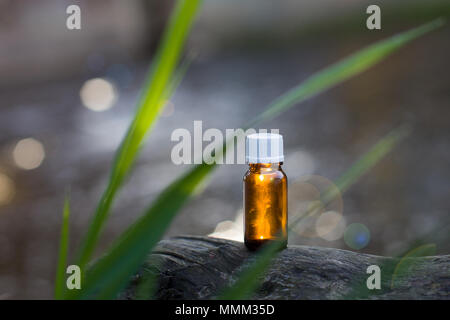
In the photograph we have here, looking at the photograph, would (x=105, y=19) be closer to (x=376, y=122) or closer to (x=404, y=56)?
(x=404, y=56)

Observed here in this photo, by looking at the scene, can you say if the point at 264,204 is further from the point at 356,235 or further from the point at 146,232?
the point at 356,235

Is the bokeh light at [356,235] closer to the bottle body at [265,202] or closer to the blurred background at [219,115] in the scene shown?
the blurred background at [219,115]

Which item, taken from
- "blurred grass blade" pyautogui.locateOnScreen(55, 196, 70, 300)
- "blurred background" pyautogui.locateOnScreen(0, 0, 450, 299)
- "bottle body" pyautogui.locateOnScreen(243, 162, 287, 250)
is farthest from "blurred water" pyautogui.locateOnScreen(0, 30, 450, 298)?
"blurred grass blade" pyautogui.locateOnScreen(55, 196, 70, 300)

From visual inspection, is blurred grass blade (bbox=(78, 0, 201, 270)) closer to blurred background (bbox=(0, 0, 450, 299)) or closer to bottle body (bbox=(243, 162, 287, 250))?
blurred background (bbox=(0, 0, 450, 299))

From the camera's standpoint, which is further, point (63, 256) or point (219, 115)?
point (219, 115)

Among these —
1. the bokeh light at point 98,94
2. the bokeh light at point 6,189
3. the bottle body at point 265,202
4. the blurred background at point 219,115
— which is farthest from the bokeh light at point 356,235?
the bokeh light at point 98,94

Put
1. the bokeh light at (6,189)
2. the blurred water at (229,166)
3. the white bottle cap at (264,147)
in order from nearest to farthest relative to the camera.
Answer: the white bottle cap at (264,147), the blurred water at (229,166), the bokeh light at (6,189)

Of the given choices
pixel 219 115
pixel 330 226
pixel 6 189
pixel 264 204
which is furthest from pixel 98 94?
pixel 264 204
